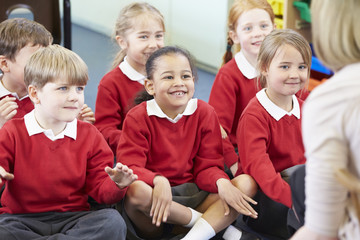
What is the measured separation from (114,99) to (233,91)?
0.45 m

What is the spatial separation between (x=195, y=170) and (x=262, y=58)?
0.43 meters

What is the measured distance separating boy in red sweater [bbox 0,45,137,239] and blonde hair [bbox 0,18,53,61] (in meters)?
0.27

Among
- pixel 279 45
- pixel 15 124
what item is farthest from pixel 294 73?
pixel 15 124

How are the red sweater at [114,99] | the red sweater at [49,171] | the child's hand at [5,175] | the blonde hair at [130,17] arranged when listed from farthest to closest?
the blonde hair at [130,17] → the red sweater at [114,99] → the red sweater at [49,171] → the child's hand at [5,175]

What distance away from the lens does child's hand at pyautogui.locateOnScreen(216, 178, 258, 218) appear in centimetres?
168

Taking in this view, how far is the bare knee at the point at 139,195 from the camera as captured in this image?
65.7 inches

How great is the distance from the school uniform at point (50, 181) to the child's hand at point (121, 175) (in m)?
0.04

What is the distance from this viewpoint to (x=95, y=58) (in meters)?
3.75

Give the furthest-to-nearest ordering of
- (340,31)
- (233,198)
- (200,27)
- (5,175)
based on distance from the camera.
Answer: (200,27) < (233,198) < (5,175) < (340,31)

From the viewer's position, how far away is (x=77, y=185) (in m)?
1.64

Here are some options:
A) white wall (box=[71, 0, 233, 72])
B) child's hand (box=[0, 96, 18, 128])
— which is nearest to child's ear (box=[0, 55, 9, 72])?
child's hand (box=[0, 96, 18, 128])

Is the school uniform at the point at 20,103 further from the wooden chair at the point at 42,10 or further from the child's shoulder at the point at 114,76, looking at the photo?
the wooden chair at the point at 42,10

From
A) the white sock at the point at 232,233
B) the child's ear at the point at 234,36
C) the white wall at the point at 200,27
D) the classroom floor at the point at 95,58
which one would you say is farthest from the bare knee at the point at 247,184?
the white wall at the point at 200,27

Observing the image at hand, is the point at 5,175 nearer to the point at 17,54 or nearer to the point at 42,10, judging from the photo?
the point at 17,54
